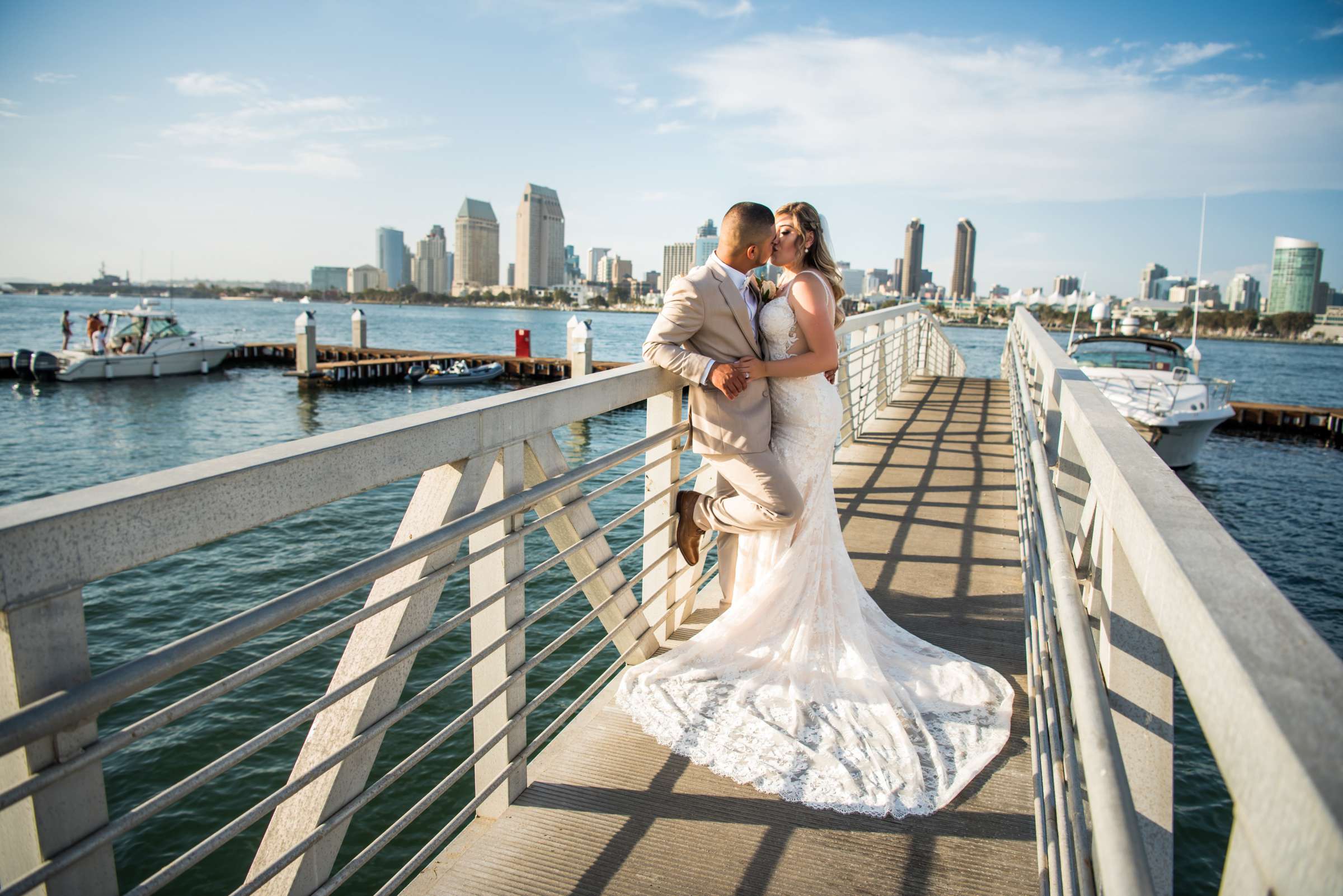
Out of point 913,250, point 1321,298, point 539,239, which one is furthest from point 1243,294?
point 539,239

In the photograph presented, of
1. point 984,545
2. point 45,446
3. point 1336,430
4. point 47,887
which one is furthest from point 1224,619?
point 1336,430

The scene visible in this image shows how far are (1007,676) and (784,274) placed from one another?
78.6 inches

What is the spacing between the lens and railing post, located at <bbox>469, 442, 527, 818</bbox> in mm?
2500

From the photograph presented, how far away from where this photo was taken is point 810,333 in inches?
138

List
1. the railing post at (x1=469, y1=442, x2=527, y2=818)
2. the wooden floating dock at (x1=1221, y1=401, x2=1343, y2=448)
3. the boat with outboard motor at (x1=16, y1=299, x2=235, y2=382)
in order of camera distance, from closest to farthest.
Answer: the railing post at (x1=469, y1=442, x2=527, y2=818)
the wooden floating dock at (x1=1221, y1=401, x2=1343, y2=448)
the boat with outboard motor at (x1=16, y1=299, x2=235, y2=382)

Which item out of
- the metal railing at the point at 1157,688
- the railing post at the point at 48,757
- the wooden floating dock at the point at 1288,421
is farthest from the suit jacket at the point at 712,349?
the wooden floating dock at the point at 1288,421

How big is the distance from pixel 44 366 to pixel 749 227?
39.5 m

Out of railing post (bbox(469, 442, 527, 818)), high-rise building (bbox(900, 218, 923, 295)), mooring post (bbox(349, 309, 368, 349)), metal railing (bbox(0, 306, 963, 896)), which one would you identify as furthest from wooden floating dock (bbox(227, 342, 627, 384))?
high-rise building (bbox(900, 218, 923, 295))

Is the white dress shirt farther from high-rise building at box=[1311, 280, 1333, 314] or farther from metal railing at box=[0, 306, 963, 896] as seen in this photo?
high-rise building at box=[1311, 280, 1333, 314]

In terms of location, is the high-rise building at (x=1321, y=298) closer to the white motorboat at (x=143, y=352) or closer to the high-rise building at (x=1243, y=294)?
the high-rise building at (x=1243, y=294)

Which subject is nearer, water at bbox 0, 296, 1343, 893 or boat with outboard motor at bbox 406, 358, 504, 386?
water at bbox 0, 296, 1343, 893

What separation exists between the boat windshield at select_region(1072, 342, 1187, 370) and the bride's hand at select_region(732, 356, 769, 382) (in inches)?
757

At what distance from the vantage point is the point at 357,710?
205 cm

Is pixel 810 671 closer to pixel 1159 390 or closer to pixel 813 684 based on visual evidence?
pixel 813 684
